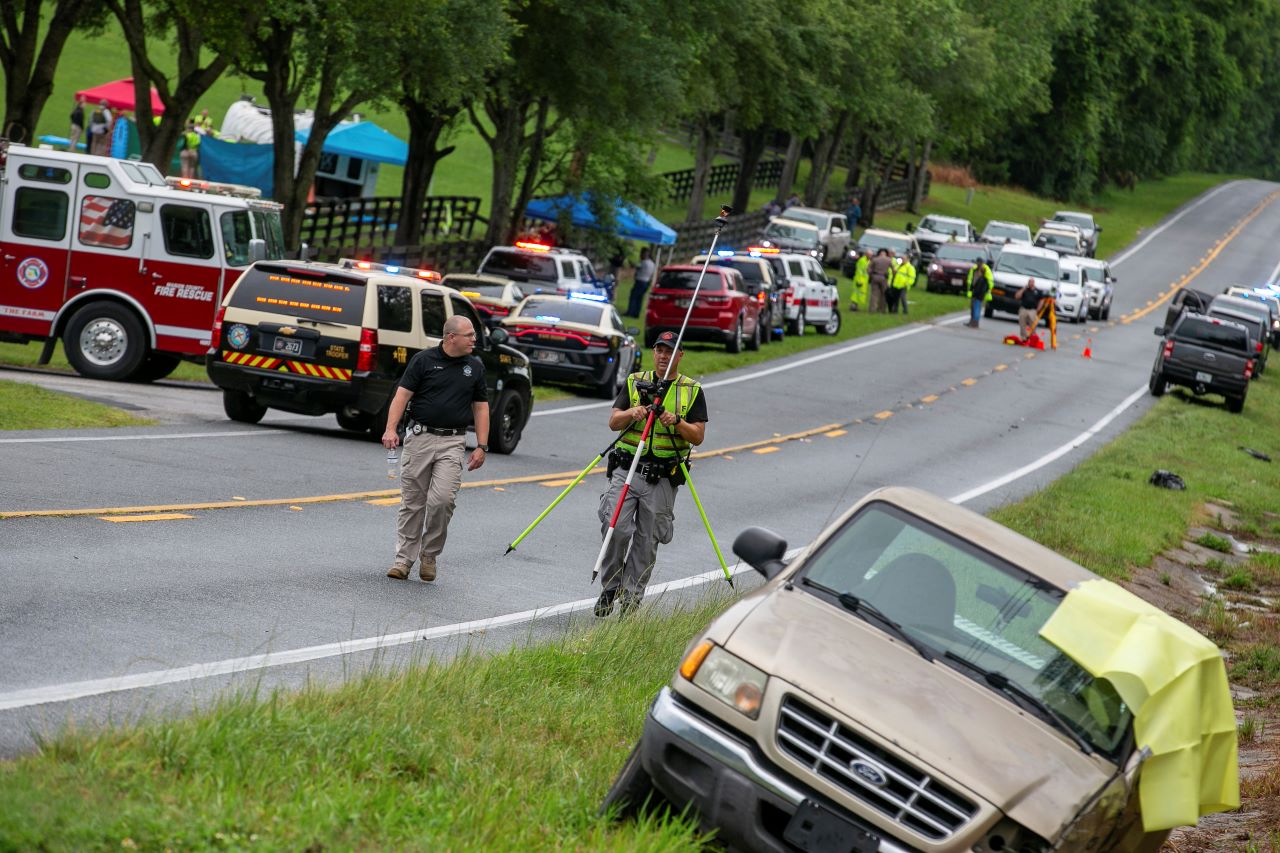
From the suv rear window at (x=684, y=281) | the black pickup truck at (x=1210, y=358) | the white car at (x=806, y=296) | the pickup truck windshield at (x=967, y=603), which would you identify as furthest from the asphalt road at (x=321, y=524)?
the white car at (x=806, y=296)

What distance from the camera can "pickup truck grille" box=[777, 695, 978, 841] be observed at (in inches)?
234

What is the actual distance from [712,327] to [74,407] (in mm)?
19405

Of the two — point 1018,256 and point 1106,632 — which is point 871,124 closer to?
point 1018,256

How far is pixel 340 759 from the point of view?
A: 667 centimetres

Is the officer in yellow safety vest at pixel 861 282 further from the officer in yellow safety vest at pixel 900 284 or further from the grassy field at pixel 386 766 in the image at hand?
the grassy field at pixel 386 766

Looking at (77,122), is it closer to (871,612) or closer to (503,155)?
(503,155)

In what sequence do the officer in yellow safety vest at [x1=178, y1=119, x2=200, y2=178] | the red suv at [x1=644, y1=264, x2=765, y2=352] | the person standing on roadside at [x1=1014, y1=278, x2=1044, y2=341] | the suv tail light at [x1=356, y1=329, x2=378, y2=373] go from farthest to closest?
the person standing on roadside at [x1=1014, y1=278, x2=1044, y2=341] → the officer in yellow safety vest at [x1=178, y1=119, x2=200, y2=178] → the red suv at [x1=644, y1=264, x2=765, y2=352] → the suv tail light at [x1=356, y1=329, x2=378, y2=373]

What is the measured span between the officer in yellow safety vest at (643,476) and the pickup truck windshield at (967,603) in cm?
383

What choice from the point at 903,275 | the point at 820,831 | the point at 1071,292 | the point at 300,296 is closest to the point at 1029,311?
the point at 903,275

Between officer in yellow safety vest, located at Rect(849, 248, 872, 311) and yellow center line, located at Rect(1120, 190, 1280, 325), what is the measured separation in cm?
1041

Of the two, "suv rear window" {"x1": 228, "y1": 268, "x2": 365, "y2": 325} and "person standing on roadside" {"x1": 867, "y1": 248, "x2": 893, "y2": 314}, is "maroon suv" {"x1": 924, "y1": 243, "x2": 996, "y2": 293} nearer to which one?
"person standing on roadside" {"x1": 867, "y1": 248, "x2": 893, "y2": 314}

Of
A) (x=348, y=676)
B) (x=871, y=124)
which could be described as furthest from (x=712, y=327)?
(x=871, y=124)

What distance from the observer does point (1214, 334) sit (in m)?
37.2

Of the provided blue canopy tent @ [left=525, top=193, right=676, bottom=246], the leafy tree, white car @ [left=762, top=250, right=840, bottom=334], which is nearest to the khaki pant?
the leafy tree
